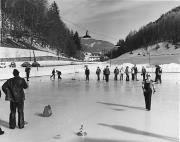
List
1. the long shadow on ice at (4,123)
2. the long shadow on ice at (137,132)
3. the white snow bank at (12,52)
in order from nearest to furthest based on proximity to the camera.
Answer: the long shadow on ice at (137,132) < the long shadow on ice at (4,123) < the white snow bank at (12,52)

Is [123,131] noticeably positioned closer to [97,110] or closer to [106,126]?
[106,126]

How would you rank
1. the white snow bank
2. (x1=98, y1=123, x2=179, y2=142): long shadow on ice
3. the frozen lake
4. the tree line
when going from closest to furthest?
(x1=98, y1=123, x2=179, y2=142): long shadow on ice, the frozen lake, the white snow bank, the tree line

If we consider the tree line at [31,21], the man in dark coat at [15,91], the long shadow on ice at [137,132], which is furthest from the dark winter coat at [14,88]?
the tree line at [31,21]

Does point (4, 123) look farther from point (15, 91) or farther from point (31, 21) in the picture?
point (31, 21)

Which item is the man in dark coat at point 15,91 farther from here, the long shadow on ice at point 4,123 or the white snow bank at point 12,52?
the white snow bank at point 12,52

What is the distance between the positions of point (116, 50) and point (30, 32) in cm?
9247

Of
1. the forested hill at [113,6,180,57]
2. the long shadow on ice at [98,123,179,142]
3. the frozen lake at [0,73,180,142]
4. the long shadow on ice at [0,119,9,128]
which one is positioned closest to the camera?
the long shadow on ice at [98,123,179,142]

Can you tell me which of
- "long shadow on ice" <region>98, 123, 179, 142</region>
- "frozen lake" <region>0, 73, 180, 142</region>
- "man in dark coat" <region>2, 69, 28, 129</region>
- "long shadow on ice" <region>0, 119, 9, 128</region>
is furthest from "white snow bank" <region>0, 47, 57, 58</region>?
"long shadow on ice" <region>98, 123, 179, 142</region>

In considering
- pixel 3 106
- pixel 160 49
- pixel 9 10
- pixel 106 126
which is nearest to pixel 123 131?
pixel 106 126

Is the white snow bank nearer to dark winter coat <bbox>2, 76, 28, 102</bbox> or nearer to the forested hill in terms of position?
dark winter coat <bbox>2, 76, 28, 102</bbox>

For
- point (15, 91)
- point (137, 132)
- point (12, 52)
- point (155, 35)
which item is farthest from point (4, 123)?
point (155, 35)

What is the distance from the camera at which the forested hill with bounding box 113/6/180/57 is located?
146875mm

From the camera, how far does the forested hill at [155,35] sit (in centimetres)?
14688

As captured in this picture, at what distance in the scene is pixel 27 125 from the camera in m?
8.41
